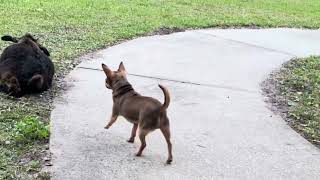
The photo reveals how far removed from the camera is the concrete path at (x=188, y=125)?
504cm

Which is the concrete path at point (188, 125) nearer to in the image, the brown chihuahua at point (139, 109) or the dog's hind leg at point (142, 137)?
the dog's hind leg at point (142, 137)

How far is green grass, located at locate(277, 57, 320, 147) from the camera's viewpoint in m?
6.36

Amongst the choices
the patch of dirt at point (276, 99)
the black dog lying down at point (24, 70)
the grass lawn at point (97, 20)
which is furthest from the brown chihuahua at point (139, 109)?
the patch of dirt at point (276, 99)

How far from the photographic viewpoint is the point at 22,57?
6.87m

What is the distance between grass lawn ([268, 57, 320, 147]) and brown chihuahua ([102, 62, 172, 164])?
68.7 inches

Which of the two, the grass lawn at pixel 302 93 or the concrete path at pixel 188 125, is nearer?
the concrete path at pixel 188 125

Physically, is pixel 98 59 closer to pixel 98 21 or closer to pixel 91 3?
pixel 98 21

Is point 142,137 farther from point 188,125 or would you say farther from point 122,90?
point 188,125

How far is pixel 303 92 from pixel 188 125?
225 centimetres

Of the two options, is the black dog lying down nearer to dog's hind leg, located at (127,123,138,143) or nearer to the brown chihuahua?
the brown chihuahua

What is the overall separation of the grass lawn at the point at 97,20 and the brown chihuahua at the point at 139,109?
76 cm

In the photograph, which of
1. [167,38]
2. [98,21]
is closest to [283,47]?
[167,38]

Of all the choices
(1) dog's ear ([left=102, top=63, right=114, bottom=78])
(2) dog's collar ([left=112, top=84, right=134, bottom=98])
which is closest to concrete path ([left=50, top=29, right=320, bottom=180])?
(2) dog's collar ([left=112, top=84, right=134, bottom=98])

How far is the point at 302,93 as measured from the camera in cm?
770
